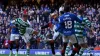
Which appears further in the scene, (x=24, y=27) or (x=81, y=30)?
(x=24, y=27)

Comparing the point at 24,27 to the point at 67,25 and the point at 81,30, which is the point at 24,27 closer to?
the point at 81,30

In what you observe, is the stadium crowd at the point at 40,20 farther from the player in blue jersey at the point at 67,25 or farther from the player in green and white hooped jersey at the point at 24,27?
the player in blue jersey at the point at 67,25

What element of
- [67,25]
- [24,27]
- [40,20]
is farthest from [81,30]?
[40,20]

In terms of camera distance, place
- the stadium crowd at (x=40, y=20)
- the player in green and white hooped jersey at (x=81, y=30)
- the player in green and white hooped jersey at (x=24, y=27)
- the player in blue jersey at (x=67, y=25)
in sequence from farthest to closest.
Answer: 1. the stadium crowd at (x=40, y=20)
2. the player in green and white hooped jersey at (x=24, y=27)
3. the player in green and white hooped jersey at (x=81, y=30)
4. the player in blue jersey at (x=67, y=25)

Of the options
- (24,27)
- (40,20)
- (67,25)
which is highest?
(67,25)

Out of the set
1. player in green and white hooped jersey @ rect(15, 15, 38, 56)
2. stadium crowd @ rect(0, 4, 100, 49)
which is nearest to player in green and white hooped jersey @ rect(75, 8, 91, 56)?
player in green and white hooped jersey @ rect(15, 15, 38, 56)

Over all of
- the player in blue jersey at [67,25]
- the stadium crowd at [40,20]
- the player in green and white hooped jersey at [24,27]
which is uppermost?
the player in blue jersey at [67,25]

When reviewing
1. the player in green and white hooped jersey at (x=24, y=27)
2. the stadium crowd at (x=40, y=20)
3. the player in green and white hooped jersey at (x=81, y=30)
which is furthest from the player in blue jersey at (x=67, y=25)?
the stadium crowd at (x=40, y=20)

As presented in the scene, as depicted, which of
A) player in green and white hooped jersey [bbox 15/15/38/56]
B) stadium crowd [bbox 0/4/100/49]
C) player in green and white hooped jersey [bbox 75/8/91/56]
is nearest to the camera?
player in green and white hooped jersey [bbox 75/8/91/56]

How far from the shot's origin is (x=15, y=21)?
20.0 metres

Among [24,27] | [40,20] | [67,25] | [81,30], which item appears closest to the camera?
[67,25]

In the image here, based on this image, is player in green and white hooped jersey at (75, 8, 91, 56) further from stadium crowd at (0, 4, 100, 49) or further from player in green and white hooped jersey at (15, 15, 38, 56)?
stadium crowd at (0, 4, 100, 49)

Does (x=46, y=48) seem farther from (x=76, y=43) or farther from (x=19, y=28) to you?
(x=76, y=43)

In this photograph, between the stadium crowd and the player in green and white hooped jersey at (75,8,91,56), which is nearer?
the player in green and white hooped jersey at (75,8,91,56)
